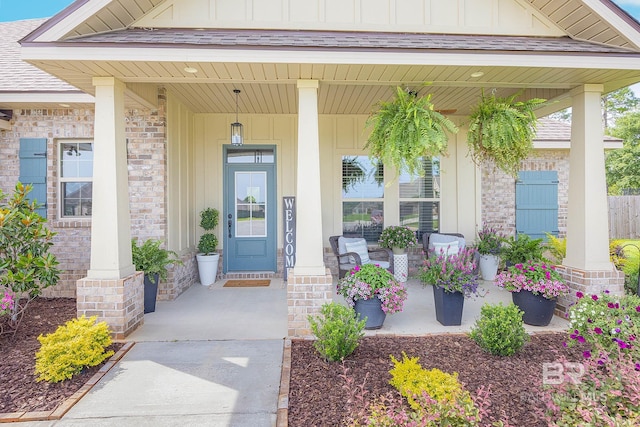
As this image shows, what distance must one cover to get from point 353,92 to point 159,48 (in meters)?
2.68

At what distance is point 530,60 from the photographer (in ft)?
11.7

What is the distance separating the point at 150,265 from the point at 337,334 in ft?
8.89

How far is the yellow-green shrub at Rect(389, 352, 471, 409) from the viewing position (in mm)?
2121

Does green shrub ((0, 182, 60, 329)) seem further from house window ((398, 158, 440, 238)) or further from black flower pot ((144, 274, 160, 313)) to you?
house window ((398, 158, 440, 238))

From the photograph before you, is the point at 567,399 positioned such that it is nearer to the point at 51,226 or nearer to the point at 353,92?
the point at 353,92

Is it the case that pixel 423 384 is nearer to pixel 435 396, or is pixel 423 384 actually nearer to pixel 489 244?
pixel 435 396

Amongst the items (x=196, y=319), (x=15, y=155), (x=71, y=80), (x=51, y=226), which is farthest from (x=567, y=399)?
(x=15, y=155)

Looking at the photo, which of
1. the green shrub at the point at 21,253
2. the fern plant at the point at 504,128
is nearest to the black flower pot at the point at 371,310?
the fern plant at the point at 504,128

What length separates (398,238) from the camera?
5.95 metres

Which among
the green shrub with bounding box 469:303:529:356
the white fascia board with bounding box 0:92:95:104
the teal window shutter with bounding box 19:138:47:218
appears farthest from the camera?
the teal window shutter with bounding box 19:138:47:218

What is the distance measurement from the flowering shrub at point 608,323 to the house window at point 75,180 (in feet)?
20.3

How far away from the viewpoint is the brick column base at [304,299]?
11.9 feet

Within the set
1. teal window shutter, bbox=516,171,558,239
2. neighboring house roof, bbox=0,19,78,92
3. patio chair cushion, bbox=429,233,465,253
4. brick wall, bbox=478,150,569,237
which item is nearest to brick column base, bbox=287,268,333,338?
patio chair cushion, bbox=429,233,465,253

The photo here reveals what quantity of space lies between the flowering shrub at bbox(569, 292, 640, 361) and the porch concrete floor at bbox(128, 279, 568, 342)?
950 millimetres
